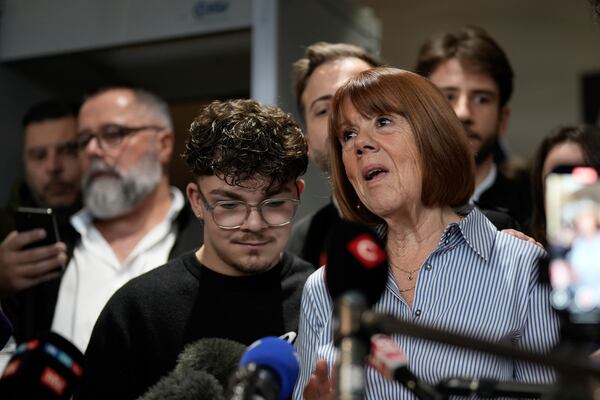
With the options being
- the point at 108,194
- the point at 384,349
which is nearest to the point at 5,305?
the point at 108,194

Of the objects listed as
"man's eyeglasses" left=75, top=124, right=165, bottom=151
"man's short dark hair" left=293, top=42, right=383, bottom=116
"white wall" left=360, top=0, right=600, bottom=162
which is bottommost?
"man's eyeglasses" left=75, top=124, right=165, bottom=151

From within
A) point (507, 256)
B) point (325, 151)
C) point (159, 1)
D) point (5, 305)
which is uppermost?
point (159, 1)

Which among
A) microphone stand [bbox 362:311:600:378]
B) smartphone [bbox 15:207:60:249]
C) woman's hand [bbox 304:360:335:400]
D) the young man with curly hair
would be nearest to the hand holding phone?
smartphone [bbox 15:207:60:249]

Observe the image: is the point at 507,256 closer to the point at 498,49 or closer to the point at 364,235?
the point at 364,235

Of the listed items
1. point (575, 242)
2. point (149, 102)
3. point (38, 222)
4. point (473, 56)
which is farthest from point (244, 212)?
point (149, 102)

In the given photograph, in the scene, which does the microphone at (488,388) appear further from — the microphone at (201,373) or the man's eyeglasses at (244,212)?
the man's eyeglasses at (244,212)

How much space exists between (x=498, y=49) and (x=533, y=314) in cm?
174

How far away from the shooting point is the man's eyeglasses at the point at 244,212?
2.60m

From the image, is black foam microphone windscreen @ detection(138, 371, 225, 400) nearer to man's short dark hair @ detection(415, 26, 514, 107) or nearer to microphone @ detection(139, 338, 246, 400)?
microphone @ detection(139, 338, 246, 400)

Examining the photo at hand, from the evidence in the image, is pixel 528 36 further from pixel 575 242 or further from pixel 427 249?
pixel 575 242

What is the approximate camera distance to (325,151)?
3.15 metres

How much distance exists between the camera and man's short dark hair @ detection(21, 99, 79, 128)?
172 inches

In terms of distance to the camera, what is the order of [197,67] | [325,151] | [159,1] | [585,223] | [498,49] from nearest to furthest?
[585,223] < [325,151] < [498,49] < [159,1] < [197,67]

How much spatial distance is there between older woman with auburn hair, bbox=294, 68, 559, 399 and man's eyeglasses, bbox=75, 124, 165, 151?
1.86 m
